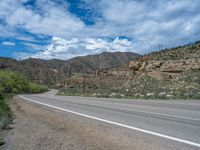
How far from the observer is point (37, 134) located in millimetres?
9516

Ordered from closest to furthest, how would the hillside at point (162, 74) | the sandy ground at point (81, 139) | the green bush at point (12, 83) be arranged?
the sandy ground at point (81, 139) → the hillside at point (162, 74) → the green bush at point (12, 83)

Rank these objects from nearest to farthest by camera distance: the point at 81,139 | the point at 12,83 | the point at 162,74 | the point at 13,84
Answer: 1. the point at 81,139
2. the point at 162,74
3. the point at 12,83
4. the point at 13,84

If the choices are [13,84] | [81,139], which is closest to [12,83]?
[13,84]

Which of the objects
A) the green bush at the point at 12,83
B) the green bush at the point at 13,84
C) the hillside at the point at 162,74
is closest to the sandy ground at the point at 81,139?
the hillside at the point at 162,74

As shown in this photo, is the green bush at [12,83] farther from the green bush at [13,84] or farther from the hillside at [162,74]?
the hillside at [162,74]

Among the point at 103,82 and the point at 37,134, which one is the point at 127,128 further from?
the point at 103,82

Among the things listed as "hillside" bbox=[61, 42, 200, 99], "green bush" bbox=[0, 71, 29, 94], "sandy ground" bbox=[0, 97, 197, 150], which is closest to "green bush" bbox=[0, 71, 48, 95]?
"green bush" bbox=[0, 71, 29, 94]

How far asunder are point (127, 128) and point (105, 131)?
78 centimetres

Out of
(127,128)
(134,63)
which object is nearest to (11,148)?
(127,128)

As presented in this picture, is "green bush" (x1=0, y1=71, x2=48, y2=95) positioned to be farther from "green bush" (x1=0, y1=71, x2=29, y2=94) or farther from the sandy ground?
the sandy ground

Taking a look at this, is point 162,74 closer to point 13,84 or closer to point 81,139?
point 13,84

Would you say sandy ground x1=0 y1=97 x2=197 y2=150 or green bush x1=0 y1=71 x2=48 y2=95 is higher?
green bush x1=0 y1=71 x2=48 y2=95

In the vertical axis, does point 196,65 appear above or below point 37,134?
above

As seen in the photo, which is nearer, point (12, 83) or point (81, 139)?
point (81, 139)
